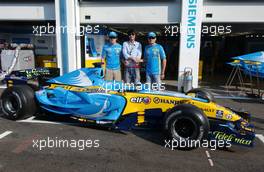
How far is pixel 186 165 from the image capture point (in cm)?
337

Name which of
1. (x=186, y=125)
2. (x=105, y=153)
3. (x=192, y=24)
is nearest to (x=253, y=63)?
(x=192, y=24)

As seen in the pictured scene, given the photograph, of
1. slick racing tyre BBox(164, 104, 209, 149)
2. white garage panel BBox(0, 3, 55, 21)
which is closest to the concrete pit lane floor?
slick racing tyre BBox(164, 104, 209, 149)

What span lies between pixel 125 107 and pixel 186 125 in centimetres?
100

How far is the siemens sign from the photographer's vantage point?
8.27m

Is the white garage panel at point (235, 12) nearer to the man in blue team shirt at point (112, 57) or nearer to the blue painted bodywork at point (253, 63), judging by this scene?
the blue painted bodywork at point (253, 63)

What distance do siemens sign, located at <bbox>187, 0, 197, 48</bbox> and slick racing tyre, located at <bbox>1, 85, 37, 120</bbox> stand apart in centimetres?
537

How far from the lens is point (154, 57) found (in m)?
5.98

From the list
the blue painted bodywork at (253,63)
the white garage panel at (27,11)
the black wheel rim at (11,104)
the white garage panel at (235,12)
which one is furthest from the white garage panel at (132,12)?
the black wheel rim at (11,104)

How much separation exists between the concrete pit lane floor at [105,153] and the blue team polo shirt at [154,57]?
1892mm

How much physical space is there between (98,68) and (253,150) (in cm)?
298

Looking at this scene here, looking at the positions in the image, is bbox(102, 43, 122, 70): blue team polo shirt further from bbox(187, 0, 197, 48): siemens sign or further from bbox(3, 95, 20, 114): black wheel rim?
bbox(187, 0, 197, 48): siemens sign

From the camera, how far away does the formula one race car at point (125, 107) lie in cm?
369

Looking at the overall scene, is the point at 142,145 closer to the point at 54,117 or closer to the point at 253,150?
the point at 253,150

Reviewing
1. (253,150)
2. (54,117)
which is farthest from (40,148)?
(253,150)
